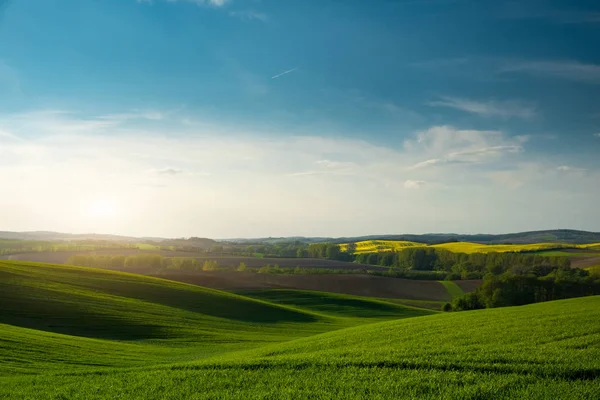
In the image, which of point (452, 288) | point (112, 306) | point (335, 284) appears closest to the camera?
point (112, 306)

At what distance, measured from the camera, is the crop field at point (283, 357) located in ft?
39.8

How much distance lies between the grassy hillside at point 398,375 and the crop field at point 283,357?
0.04m

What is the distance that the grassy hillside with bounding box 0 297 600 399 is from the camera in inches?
456

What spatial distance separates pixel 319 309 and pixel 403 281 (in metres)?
27.2

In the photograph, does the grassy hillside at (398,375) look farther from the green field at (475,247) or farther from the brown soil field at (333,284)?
the green field at (475,247)

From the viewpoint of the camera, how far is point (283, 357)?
17516mm

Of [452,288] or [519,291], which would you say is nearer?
[519,291]

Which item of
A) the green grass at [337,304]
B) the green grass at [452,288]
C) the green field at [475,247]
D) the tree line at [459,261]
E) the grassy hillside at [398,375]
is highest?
the grassy hillside at [398,375]

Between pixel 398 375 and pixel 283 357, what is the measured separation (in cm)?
566

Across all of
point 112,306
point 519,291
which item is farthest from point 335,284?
point 112,306

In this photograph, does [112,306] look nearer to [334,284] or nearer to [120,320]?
[120,320]

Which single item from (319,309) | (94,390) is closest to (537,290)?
(319,309)

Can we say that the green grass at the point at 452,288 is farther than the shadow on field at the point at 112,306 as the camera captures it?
Yes

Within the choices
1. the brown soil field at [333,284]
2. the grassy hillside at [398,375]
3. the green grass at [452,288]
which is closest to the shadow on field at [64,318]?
the grassy hillside at [398,375]
